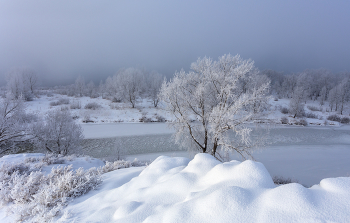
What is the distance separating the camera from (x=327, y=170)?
1052 cm

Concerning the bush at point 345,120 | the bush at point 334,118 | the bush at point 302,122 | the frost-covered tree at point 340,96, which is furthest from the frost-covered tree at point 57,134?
the frost-covered tree at point 340,96

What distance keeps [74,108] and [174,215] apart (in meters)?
35.0

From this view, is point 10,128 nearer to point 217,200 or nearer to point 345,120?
point 217,200

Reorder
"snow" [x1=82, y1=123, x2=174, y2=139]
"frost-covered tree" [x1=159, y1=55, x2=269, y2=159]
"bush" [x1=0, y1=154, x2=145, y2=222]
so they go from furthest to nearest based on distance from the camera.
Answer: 1. "snow" [x1=82, y1=123, x2=174, y2=139]
2. "frost-covered tree" [x1=159, y1=55, x2=269, y2=159]
3. "bush" [x1=0, y1=154, x2=145, y2=222]

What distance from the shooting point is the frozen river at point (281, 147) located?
1073 centimetres

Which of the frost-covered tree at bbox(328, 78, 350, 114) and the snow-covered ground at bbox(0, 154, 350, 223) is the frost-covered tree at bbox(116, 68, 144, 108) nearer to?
the snow-covered ground at bbox(0, 154, 350, 223)

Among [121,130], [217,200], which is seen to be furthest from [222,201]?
[121,130]

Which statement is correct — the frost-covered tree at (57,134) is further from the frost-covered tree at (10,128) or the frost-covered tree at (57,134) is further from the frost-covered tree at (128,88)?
the frost-covered tree at (128,88)

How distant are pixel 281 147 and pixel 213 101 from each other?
33.3ft

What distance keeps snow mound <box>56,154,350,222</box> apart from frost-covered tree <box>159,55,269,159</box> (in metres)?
5.55

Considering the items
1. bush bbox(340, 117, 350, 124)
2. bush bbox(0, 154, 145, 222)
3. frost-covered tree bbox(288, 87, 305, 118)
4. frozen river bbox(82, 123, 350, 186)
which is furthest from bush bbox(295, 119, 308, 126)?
bush bbox(0, 154, 145, 222)

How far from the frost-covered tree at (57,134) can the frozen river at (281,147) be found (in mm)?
2633

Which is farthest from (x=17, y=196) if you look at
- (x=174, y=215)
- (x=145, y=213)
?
(x=174, y=215)

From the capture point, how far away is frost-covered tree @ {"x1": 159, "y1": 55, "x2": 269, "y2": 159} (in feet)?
26.4
